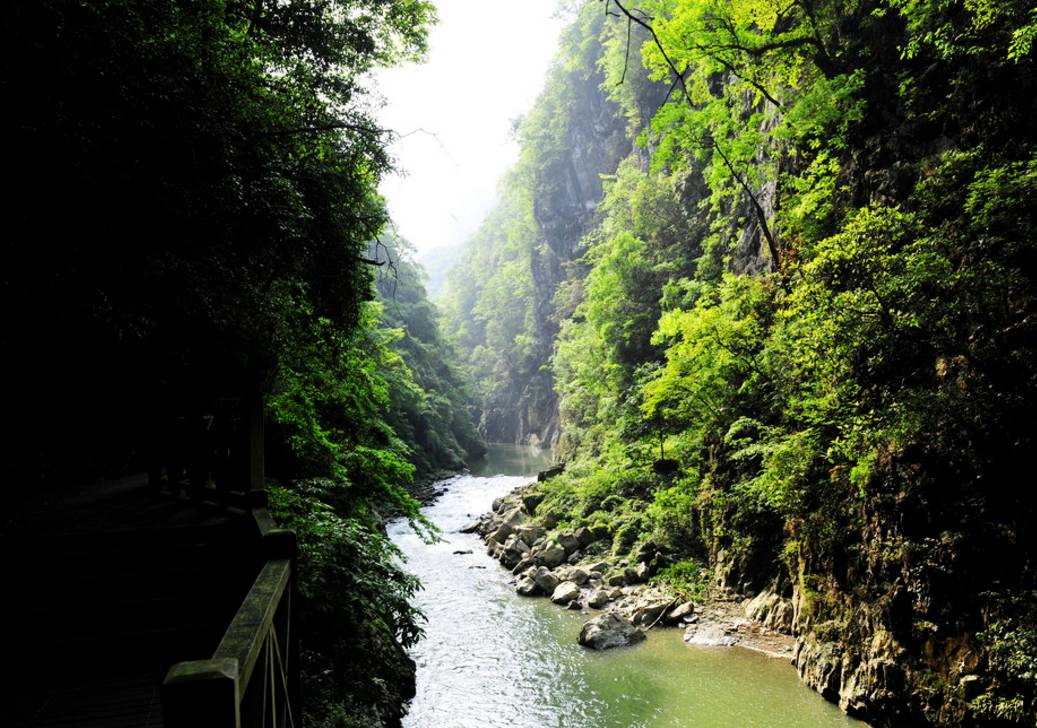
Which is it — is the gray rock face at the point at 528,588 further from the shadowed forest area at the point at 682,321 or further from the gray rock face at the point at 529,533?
the gray rock face at the point at 529,533

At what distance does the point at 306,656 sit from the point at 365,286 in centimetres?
534

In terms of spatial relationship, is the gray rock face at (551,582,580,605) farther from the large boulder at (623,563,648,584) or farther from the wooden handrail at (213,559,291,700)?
the wooden handrail at (213,559,291,700)

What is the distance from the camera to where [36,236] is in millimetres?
3732

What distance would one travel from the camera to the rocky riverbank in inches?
394

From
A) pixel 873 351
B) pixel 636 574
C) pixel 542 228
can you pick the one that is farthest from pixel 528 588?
pixel 542 228

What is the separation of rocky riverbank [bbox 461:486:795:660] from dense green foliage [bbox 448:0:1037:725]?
50 cm

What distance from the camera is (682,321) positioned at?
41.1ft

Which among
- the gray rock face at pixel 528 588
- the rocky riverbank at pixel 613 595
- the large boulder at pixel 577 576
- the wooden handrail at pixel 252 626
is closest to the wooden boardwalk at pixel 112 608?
the wooden handrail at pixel 252 626

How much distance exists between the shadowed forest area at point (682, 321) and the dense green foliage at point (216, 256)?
30 millimetres

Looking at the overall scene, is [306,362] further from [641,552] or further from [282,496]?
[641,552]

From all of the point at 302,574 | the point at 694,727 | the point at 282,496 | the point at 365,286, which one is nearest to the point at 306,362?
the point at 365,286

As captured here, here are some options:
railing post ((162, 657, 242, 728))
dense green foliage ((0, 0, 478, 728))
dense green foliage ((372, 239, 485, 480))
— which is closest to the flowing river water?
dense green foliage ((0, 0, 478, 728))

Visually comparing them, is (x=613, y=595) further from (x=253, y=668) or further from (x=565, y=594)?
(x=253, y=668)

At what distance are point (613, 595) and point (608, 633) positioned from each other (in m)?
2.26
